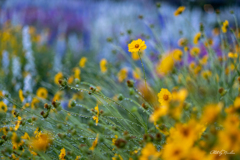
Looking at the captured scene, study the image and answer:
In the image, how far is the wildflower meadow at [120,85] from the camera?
1.79 feet

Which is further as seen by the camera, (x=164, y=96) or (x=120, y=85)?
(x=120, y=85)

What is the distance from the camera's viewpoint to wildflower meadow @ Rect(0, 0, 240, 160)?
1.79 feet

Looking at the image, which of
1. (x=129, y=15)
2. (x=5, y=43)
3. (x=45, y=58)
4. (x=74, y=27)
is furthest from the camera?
(x=74, y=27)

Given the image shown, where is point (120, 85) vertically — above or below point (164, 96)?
above

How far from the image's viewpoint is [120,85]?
1870mm

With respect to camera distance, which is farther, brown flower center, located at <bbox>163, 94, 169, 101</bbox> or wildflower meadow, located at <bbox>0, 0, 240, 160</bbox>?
brown flower center, located at <bbox>163, 94, 169, 101</bbox>

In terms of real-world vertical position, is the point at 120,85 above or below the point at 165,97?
above

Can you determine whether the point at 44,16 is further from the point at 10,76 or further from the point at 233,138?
the point at 233,138

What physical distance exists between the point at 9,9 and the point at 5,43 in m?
3.20

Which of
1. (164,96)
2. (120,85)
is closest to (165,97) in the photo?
(164,96)

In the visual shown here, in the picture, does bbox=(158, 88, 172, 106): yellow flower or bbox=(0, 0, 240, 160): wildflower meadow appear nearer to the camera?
bbox=(0, 0, 240, 160): wildflower meadow

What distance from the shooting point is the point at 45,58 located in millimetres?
2729

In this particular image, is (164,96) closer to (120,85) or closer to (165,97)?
(165,97)

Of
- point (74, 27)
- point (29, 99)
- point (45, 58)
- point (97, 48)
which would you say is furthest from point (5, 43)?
point (74, 27)
